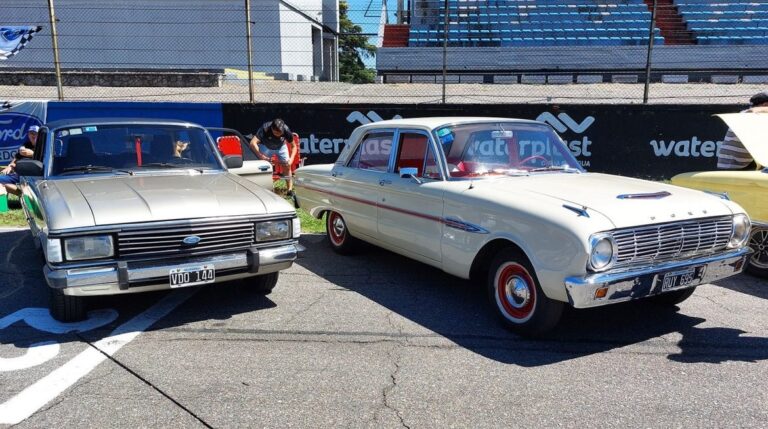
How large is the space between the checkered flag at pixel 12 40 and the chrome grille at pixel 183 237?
47.9ft

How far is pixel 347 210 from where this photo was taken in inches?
250

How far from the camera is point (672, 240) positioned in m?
4.11

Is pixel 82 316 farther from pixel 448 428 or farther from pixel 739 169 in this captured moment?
pixel 739 169

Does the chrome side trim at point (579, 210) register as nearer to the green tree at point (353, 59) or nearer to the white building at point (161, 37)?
the white building at point (161, 37)

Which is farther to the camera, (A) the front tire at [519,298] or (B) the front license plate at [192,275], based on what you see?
(B) the front license plate at [192,275]

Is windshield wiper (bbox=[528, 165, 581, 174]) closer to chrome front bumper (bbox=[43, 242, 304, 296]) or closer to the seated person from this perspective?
chrome front bumper (bbox=[43, 242, 304, 296])

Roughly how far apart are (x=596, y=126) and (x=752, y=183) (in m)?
5.72

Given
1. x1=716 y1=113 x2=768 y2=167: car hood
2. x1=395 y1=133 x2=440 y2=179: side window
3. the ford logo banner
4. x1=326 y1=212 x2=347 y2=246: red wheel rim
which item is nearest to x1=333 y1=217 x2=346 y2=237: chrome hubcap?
x1=326 y1=212 x2=347 y2=246: red wheel rim

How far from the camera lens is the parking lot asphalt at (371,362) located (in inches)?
131

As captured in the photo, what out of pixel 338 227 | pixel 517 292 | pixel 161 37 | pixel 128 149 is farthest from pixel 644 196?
pixel 161 37

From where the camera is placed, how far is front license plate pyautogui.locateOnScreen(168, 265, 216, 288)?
436cm

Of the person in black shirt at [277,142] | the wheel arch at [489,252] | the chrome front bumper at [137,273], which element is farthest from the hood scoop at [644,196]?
the person in black shirt at [277,142]

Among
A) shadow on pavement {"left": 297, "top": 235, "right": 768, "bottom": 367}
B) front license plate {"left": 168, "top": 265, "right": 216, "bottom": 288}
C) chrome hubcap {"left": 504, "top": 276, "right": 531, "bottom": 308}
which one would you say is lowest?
shadow on pavement {"left": 297, "top": 235, "right": 768, "bottom": 367}

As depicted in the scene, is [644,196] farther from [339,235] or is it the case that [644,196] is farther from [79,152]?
[79,152]
